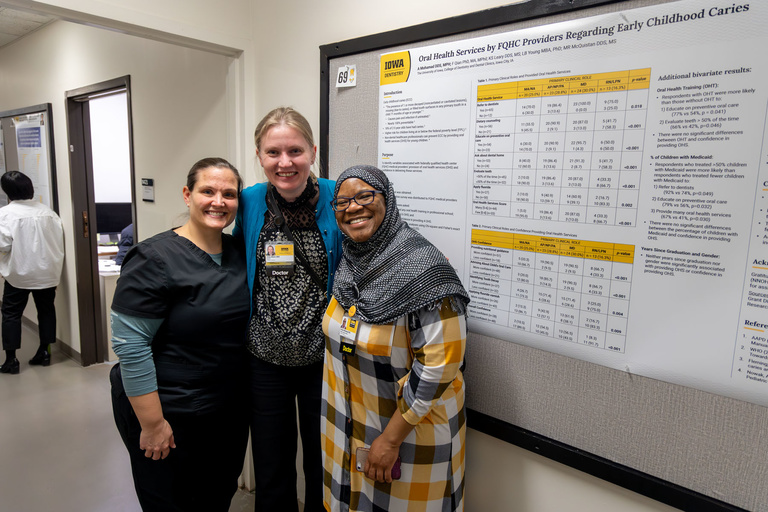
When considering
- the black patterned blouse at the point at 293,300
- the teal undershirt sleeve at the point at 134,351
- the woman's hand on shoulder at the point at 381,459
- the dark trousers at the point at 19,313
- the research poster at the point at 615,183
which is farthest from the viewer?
the dark trousers at the point at 19,313

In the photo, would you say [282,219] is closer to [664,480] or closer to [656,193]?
[656,193]

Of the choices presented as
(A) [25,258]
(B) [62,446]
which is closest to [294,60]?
(B) [62,446]

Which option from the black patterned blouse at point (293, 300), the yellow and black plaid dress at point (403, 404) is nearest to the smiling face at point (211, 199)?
the black patterned blouse at point (293, 300)

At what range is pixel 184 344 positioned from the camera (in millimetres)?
1427

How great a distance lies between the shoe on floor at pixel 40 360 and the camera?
12.7ft

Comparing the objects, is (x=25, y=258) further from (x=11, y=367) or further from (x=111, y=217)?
(x=11, y=367)

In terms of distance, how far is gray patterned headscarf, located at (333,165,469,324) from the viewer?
45.1 inches

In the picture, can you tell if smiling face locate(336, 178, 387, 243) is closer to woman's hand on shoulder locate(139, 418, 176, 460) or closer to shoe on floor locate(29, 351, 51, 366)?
woman's hand on shoulder locate(139, 418, 176, 460)

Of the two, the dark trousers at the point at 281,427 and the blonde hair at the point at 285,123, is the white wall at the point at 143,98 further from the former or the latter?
the dark trousers at the point at 281,427

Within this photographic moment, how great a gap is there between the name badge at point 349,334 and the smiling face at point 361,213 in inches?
8.7

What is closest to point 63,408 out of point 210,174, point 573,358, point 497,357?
point 210,174

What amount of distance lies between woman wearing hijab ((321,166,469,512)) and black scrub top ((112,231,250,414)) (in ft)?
1.13

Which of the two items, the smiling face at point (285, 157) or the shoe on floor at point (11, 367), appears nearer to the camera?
the smiling face at point (285, 157)

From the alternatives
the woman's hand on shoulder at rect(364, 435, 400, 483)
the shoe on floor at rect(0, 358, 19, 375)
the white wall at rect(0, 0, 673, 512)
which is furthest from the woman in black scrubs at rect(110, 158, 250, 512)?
the shoe on floor at rect(0, 358, 19, 375)
